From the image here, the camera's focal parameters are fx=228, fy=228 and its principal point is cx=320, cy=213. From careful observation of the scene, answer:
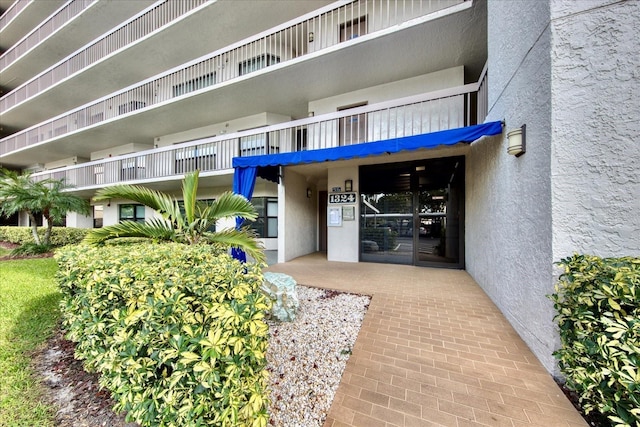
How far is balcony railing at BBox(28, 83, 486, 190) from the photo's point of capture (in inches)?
221

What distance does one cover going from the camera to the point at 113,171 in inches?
416

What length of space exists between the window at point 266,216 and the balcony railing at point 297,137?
→ 6.42 ft

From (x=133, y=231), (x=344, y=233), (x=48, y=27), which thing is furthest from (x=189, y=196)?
(x=48, y=27)

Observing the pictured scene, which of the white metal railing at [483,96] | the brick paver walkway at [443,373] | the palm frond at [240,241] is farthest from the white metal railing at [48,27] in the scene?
the brick paver walkway at [443,373]

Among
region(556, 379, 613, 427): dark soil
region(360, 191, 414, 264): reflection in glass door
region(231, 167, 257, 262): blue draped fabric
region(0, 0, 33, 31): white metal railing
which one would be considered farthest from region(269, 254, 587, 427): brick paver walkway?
region(0, 0, 33, 31): white metal railing

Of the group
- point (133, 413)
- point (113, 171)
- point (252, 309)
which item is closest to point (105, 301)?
point (133, 413)

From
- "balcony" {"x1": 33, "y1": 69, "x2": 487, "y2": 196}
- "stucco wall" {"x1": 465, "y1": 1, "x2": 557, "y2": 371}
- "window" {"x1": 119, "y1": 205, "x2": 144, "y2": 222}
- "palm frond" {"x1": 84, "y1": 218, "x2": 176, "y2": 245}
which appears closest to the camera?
"stucco wall" {"x1": 465, "y1": 1, "x2": 557, "y2": 371}

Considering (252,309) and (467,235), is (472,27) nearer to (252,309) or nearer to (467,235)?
(467,235)

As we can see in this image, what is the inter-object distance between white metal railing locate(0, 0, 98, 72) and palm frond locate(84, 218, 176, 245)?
12852 millimetres

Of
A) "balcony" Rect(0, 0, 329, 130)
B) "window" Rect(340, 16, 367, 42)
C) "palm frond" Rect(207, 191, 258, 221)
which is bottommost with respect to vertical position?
"palm frond" Rect(207, 191, 258, 221)

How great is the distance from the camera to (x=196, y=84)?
9211 millimetres

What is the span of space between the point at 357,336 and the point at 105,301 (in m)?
2.51

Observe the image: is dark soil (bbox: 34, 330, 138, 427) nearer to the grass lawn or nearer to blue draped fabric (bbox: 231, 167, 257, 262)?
the grass lawn

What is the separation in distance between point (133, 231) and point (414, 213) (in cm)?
625
